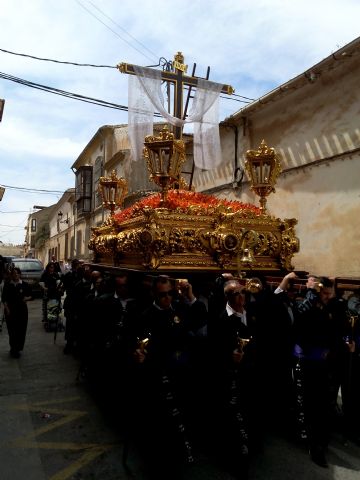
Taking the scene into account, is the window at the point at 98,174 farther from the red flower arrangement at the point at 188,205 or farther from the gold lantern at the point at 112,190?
the red flower arrangement at the point at 188,205

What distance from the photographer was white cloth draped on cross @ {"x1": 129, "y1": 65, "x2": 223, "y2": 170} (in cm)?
599

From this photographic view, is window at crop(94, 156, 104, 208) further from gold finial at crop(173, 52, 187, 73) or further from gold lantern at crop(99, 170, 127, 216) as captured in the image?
gold finial at crop(173, 52, 187, 73)

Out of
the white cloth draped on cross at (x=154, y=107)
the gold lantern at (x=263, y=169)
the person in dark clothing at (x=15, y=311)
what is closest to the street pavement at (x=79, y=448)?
the person in dark clothing at (x=15, y=311)

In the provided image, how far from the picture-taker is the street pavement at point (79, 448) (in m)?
2.82

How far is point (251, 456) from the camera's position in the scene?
120 inches

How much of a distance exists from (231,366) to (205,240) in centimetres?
148

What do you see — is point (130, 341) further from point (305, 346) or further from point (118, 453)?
point (305, 346)

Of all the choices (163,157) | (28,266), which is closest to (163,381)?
(163,157)

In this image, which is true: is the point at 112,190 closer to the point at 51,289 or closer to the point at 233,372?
the point at 51,289

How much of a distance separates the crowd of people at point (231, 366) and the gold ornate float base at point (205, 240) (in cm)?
35

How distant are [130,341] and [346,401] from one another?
2.05m

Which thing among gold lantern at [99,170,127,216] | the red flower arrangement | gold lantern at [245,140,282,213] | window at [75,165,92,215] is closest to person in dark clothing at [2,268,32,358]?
gold lantern at [99,170,127,216]

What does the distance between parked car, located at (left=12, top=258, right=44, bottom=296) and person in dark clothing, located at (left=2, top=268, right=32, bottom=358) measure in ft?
21.0

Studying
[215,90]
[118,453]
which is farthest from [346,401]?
[215,90]
